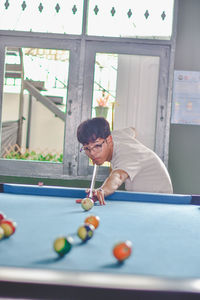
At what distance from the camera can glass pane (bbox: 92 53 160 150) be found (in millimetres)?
4066

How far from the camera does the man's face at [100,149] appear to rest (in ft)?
8.57

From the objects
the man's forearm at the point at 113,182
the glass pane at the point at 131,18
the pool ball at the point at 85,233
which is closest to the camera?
the pool ball at the point at 85,233

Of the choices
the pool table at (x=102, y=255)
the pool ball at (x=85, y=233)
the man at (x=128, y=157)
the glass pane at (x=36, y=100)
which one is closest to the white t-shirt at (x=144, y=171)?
the man at (x=128, y=157)

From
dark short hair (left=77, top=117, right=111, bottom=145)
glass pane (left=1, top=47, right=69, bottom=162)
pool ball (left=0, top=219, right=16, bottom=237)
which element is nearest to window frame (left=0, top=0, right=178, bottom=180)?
glass pane (left=1, top=47, right=69, bottom=162)

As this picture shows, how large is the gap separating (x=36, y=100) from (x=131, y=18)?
452 cm

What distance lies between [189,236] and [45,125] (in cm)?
789

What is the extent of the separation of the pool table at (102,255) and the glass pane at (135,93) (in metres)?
2.14

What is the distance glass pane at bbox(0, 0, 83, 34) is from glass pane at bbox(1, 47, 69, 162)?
1.49ft

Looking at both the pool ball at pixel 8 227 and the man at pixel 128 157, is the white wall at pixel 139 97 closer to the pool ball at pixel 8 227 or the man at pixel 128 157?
the man at pixel 128 157

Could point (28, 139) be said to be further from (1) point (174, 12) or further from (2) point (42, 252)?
(2) point (42, 252)

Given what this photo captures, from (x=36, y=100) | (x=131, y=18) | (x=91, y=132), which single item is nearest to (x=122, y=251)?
(x=91, y=132)

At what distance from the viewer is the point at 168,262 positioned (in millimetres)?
978

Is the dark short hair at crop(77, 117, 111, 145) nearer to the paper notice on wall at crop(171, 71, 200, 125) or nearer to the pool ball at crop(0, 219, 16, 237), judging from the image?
the pool ball at crop(0, 219, 16, 237)

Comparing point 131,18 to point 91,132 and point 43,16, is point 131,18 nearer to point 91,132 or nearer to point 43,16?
point 43,16
